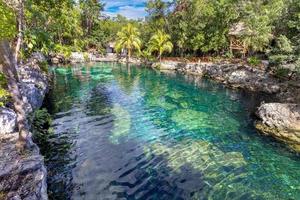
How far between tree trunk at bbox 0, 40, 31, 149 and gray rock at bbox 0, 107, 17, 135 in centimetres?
169

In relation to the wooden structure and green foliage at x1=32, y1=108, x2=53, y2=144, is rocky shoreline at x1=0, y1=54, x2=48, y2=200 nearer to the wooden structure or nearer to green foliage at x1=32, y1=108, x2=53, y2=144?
green foliage at x1=32, y1=108, x2=53, y2=144

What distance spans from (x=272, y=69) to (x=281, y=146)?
19.6m

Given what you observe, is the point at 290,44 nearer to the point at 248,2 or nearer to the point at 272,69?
the point at 272,69

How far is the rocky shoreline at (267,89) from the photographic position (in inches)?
651

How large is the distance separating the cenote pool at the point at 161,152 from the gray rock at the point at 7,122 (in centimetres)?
262

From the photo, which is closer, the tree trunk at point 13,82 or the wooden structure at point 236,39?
the tree trunk at point 13,82

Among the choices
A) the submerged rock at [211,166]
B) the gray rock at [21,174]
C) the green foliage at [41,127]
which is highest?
the gray rock at [21,174]

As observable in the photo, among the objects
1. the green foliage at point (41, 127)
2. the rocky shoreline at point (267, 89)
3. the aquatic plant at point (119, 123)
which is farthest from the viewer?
the rocky shoreline at point (267, 89)

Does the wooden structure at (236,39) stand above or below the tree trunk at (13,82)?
above

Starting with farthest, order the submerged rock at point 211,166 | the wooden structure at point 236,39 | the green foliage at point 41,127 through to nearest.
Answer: the wooden structure at point 236,39 < the green foliage at point 41,127 < the submerged rock at point 211,166

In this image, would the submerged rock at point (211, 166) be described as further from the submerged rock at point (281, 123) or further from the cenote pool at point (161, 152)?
the submerged rock at point (281, 123)

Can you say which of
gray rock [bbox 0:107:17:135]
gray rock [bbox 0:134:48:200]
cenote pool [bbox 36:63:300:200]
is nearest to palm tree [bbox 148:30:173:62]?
cenote pool [bbox 36:63:300:200]

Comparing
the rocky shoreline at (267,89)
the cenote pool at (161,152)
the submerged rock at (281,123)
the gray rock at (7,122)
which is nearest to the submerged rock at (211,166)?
the cenote pool at (161,152)

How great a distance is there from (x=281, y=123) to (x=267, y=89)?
13590mm
